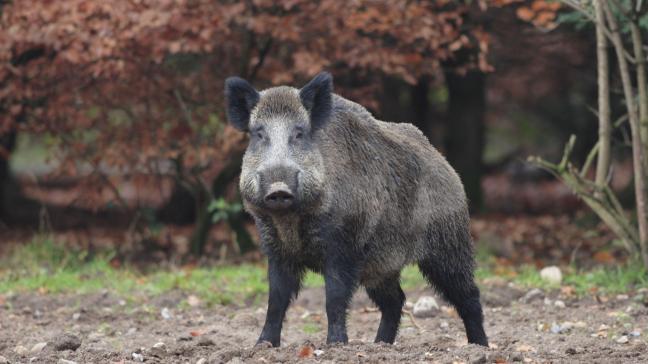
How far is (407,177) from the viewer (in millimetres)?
6250

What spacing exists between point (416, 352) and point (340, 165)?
1135mm

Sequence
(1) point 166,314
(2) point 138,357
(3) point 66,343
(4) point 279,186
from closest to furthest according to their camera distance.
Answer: (4) point 279,186, (2) point 138,357, (3) point 66,343, (1) point 166,314

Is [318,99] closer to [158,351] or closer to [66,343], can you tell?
[158,351]

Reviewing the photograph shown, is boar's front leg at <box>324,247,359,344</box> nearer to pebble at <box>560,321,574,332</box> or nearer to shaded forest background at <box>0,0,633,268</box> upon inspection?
pebble at <box>560,321,574,332</box>

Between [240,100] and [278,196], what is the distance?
866mm

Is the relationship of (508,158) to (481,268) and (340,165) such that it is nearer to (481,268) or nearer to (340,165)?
(481,268)

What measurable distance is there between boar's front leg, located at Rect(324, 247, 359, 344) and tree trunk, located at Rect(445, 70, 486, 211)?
10054 millimetres

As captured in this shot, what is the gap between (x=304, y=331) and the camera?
302 inches

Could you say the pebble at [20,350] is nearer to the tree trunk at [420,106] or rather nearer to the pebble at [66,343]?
the pebble at [66,343]

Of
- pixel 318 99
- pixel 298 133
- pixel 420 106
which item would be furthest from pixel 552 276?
pixel 420 106

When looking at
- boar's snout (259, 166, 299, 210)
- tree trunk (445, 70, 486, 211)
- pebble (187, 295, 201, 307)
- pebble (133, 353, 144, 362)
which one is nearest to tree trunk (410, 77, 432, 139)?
tree trunk (445, 70, 486, 211)

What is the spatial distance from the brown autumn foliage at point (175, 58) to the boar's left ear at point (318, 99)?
14.0 ft

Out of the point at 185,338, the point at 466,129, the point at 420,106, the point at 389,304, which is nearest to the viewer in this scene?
the point at 389,304

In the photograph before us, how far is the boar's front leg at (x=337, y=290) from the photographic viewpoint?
18.4 feet
